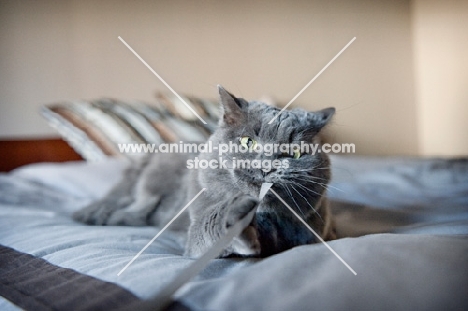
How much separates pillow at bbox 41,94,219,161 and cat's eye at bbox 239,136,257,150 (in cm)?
102

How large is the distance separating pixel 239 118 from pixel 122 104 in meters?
1.34

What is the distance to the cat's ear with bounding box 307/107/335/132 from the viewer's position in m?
0.82

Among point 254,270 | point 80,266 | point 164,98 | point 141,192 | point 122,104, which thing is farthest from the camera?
point 164,98

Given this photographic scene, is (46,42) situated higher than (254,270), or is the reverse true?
(46,42)

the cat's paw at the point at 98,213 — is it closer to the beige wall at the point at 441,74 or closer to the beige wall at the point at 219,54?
the beige wall at the point at 219,54

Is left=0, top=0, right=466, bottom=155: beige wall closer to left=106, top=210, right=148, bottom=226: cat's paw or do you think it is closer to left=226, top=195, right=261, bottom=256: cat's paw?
left=106, top=210, right=148, bottom=226: cat's paw

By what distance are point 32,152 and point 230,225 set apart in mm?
1832

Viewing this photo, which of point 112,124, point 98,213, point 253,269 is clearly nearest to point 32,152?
point 112,124

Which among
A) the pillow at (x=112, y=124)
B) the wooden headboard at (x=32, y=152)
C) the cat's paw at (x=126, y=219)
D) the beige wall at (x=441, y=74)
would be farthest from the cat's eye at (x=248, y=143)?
the wooden headboard at (x=32, y=152)

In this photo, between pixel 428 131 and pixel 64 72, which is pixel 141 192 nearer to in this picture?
pixel 64 72

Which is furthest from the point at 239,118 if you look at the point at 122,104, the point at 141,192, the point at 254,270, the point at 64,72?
the point at 64,72

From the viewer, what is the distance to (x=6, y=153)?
203 centimetres

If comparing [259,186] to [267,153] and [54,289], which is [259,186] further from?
[54,289]

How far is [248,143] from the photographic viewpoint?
2.48ft
